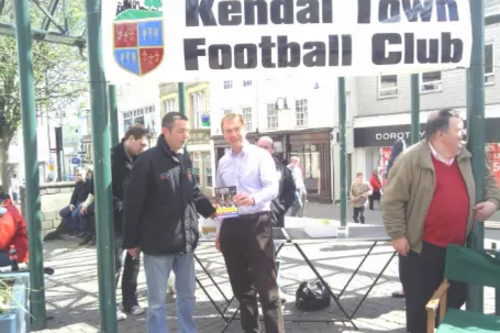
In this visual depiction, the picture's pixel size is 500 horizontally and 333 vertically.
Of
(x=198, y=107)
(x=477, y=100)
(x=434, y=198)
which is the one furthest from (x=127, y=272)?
(x=198, y=107)

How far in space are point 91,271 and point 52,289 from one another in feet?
3.18

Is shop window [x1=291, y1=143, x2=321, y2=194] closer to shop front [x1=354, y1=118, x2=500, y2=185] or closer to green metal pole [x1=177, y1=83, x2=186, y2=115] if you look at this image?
shop front [x1=354, y1=118, x2=500, y2=185]

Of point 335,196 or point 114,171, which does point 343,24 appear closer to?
point 114,171

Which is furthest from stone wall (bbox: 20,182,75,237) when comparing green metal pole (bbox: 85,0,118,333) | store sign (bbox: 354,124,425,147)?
store sign (bbox: 354,124,425,147)

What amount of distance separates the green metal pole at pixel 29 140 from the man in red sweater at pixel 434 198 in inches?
117

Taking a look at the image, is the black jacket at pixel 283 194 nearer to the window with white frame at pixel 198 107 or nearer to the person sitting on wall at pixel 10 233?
the person sitting on wall at pixel 10 233

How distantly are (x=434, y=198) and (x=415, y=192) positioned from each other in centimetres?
12

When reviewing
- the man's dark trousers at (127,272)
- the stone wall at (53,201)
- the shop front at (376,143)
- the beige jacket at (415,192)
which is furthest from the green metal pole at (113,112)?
the shop front at (376,143)

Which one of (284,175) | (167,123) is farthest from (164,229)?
(284,175)

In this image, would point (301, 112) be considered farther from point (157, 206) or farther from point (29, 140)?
point (157, 206)

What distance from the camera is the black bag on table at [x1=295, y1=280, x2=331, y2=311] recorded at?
15.2ft

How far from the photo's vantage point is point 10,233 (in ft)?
14.8

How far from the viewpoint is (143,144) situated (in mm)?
4418

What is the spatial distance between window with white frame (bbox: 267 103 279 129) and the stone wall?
47.7 ft
